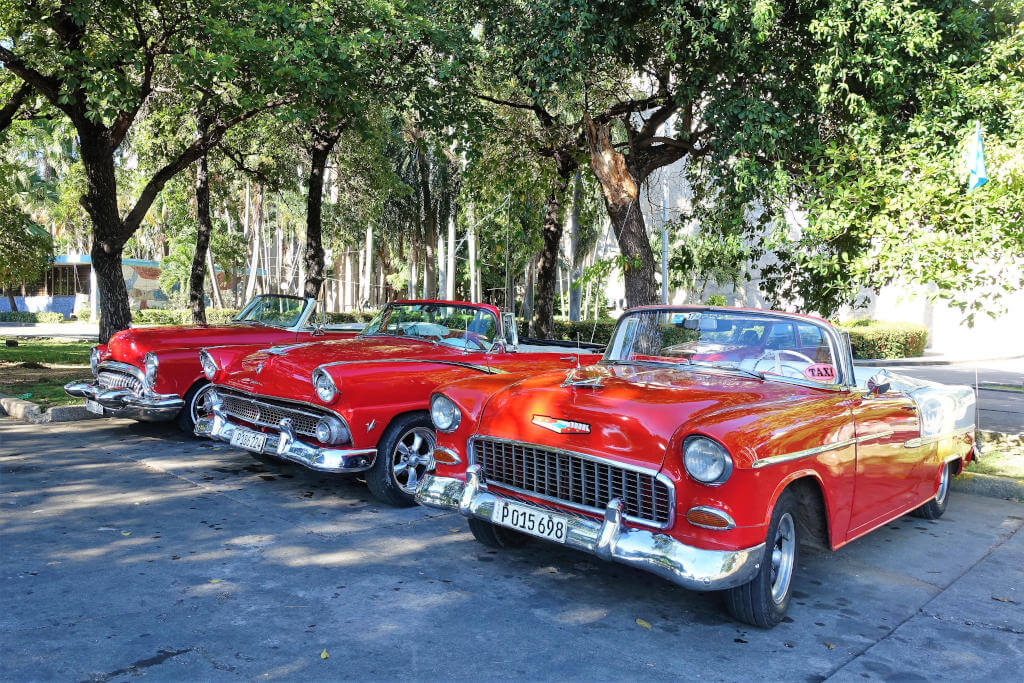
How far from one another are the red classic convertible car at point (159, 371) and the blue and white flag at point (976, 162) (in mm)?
6041

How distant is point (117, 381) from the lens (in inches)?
318

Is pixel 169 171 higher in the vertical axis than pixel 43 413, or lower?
higher

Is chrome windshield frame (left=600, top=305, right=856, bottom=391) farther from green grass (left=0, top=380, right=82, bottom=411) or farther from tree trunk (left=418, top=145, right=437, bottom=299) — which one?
tree trunk (left=418, top=145, right=437, bottom=299)

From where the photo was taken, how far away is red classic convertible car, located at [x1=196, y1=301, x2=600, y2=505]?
5754 millimetres

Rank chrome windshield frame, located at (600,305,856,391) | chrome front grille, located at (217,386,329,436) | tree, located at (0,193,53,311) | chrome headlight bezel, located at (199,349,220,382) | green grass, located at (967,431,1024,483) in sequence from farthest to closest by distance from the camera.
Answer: tree, located at (0,193,53,311), green grass, located at (967,431,1024,483), chrome headlight bezel, located at (199,349,220,382), chrome front grille, located at (217,386,329,436), chrome windshield frame, located at (600,305,856,391)

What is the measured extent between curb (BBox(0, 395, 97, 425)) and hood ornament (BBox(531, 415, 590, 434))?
741cm

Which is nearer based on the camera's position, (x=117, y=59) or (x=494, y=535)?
(x=494, y=535)

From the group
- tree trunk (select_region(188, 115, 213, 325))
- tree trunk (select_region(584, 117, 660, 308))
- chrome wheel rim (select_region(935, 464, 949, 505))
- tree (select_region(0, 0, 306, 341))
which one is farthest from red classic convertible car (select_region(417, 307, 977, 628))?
tree trunk (select_region(188, 115, 213, 325))

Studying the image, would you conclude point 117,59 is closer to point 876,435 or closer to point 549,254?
point 549,254

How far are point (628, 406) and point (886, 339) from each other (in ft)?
76.8

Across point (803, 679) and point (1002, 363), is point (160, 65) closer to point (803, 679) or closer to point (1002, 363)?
point (803, 679)

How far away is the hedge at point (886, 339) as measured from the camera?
23953 millimetres

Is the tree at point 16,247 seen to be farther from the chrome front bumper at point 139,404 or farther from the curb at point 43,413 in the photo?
the chrome front bumper at point 139,404

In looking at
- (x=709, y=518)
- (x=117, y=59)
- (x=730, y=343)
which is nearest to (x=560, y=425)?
(x=709, y=518)
